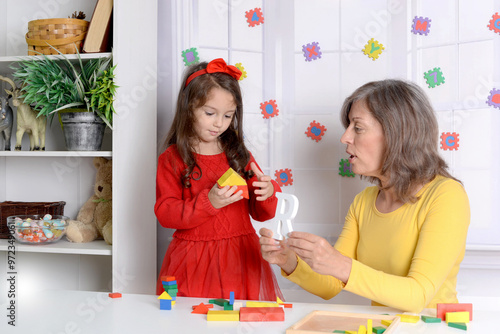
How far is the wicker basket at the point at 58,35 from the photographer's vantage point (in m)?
2.37

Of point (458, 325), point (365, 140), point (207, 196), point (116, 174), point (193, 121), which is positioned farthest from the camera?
point (116, 174)

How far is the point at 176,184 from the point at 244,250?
37 centimetres

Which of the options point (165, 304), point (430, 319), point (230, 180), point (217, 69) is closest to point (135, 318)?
point (165, 304)

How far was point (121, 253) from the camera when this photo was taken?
2.34 meters

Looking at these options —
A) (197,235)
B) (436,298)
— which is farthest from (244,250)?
(436,298)

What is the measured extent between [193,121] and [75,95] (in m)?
0.71

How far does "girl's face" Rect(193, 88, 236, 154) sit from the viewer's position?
1.94 m

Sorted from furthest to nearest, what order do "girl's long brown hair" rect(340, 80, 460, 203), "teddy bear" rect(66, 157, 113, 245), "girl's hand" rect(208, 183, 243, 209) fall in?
"teddy bear" rect(66, 157, 113, 245) < "girl's hand" rect(208, 183, 243, 209) < "girl's long brown hair" rect(340, 80, 460, 203)

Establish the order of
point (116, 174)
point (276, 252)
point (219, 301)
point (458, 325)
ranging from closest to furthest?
point (458, 325), point (219, 301), point (276, 252), point (116, 174)

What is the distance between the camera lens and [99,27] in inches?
92.7

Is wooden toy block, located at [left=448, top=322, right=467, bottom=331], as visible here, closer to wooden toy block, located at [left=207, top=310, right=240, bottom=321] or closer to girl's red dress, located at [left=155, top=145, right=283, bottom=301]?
wooden toy block, located at [left=207, top=310, right=240, bottom=321]

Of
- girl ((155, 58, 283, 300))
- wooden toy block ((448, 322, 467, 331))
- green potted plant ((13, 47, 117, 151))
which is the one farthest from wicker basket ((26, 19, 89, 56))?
wooden toy block ((448, 322, 467, 331))

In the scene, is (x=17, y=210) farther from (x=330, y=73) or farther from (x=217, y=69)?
(x=330, y=73)

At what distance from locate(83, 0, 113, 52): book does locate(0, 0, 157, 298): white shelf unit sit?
56 millimetres
